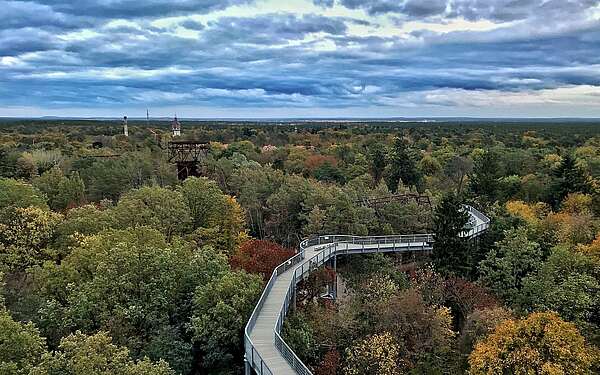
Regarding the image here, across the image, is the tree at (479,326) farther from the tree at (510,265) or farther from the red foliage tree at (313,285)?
the red foliage tree at (313,285)

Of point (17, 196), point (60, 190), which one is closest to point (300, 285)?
point (17, 196)

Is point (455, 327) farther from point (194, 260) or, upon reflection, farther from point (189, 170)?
point (189, 170)

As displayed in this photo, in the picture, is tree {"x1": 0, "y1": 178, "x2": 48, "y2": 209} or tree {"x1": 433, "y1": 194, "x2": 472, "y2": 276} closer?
tree {"x1": 433, "y1": 194, "x2": 472, "y2": 276}

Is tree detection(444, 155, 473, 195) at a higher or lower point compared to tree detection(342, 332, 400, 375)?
higher

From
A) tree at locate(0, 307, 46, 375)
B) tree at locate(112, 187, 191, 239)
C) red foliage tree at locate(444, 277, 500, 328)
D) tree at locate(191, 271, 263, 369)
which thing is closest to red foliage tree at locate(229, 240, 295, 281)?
tree at locate(191, 271, 263, 369)

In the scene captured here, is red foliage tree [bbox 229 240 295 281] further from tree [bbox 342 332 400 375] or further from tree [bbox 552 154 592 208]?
tree [bbox 552 154 592 208]
